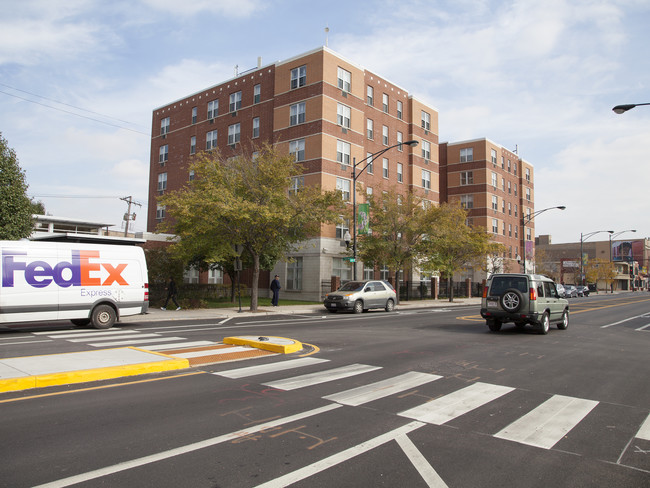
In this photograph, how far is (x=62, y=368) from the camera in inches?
296

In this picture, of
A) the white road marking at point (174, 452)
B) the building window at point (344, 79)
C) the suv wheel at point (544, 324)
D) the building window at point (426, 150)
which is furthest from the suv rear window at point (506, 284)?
the building window at point (426, 150)

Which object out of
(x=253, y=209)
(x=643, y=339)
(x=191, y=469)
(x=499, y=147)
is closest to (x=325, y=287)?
(x=253, y=209)

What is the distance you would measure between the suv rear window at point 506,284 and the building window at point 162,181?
39.0 m

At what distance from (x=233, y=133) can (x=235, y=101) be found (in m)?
2.91

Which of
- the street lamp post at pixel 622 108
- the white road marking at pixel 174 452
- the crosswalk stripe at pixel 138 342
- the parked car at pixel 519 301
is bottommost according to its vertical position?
the crosswalk stripe at pixel 138 342

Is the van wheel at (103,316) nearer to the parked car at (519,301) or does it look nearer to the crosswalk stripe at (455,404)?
the parked car at (519,301)

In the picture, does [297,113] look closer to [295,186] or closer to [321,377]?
[295,186]

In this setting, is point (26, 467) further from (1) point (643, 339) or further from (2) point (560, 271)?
(2) point (560, 271)

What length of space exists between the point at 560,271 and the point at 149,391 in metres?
103

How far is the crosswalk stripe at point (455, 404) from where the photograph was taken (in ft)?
18.5

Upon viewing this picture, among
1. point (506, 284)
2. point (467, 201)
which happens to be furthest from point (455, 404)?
point (467, 201)

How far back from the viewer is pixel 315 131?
35.3 metres

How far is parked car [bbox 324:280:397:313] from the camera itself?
2427 cm

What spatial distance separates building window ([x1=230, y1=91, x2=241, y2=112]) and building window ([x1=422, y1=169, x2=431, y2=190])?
1873 centimetres
